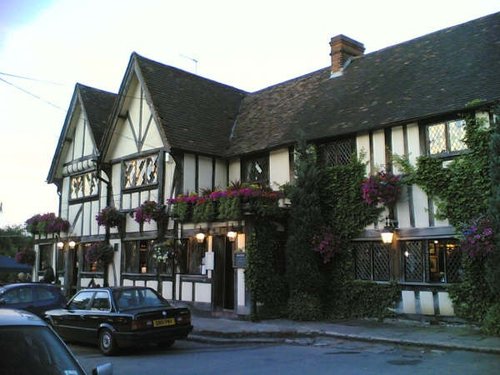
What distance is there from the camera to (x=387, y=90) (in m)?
16.7

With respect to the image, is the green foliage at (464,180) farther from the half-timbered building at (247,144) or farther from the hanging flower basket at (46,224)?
the hanging flower basket at (46,224)

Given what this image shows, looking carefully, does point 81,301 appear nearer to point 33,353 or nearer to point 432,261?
point 33,353

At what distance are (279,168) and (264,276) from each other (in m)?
3.98

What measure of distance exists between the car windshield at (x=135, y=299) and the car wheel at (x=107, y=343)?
592mm

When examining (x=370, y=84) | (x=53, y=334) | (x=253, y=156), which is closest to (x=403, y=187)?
(x=370, y=84)

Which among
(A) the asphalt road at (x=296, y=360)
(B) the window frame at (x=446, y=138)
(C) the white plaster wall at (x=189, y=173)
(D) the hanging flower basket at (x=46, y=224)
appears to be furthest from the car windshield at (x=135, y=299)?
(D) the hanging flower basket at (x=46, y=224)

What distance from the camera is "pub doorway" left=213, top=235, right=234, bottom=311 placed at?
17016 mm

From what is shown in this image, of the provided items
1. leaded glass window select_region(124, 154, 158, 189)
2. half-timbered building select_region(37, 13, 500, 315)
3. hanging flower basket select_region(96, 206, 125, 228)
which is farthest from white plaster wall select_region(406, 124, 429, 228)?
hanging flower basket select_region(96, 206, 125, 228)

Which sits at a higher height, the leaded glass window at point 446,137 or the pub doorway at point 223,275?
the leaded glass window at point 446,137

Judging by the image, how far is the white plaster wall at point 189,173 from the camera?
61.9 feet

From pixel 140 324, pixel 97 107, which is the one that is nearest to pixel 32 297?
pixel 140 324

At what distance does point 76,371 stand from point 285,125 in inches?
603

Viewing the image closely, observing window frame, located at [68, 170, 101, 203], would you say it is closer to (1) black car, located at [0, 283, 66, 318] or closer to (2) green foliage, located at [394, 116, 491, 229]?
(1) black car, located at [0, 283, 66, 318]

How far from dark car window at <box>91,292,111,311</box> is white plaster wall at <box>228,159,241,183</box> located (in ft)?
28.1
